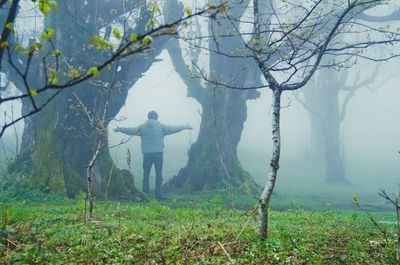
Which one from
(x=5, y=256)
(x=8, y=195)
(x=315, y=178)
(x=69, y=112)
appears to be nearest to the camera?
(x=5, y=256)

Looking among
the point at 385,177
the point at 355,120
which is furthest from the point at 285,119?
the point at 385,177

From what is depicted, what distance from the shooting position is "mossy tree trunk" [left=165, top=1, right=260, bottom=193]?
1888 cm

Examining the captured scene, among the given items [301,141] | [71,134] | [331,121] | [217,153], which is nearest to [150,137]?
[71,134]

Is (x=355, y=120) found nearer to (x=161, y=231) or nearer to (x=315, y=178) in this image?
(x=315, y=178)

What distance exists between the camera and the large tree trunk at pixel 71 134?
13.8 meters

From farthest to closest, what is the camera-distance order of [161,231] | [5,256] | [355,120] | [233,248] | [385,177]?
[355,120], [385,177], [161,231], [233,248], [5,256]

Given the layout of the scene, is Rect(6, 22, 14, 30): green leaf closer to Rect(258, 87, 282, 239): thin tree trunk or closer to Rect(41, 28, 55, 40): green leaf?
Rect(41, 28, 55, 40): green leaf

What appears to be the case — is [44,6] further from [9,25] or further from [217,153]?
[217,153]

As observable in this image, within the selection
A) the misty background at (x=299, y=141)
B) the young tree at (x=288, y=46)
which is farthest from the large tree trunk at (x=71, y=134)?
the young tree at (x=288, y=46)

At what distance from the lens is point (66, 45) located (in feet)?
51.0

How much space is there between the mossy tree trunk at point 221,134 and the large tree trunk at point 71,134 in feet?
14.9

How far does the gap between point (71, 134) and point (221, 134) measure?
802cm

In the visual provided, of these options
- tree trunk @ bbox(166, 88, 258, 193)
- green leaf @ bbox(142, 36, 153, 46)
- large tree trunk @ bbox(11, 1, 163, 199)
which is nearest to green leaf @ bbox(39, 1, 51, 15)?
green leaf @ bbox(142, 36, 153, 46)

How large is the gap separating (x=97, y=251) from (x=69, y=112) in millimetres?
11472
